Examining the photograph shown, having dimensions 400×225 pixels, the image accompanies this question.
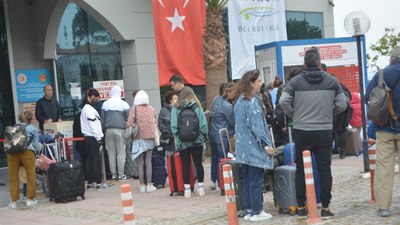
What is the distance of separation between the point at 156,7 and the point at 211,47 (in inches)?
70.2

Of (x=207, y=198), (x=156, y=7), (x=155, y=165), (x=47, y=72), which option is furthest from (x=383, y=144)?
(x=47, y=72)

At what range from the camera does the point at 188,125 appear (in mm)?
9242

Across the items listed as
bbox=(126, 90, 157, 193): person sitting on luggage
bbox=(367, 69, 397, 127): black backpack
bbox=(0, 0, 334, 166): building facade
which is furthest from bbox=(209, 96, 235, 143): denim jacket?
bbox=(0, 0, 334, 166): building facade

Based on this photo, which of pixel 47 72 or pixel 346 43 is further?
pixel 47 72

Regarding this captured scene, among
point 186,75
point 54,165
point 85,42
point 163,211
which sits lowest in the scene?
point 163,211

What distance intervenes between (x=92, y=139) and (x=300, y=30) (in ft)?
41.7

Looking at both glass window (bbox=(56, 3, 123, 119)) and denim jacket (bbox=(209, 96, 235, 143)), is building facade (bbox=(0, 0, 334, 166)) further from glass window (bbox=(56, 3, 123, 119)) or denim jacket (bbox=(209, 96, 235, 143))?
denim jacket (bbox=(209, 96, 235, 143))

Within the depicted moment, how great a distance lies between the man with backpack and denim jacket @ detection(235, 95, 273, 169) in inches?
51.6

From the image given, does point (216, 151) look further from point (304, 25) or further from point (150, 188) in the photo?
point (304, 25)

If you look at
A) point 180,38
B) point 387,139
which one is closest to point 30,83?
Answer: point 180,38

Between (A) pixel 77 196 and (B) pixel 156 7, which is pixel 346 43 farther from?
(A) pixel 77 196

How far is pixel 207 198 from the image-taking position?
946 centimetres

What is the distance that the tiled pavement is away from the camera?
24.6 feet

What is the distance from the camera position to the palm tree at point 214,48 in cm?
1548
